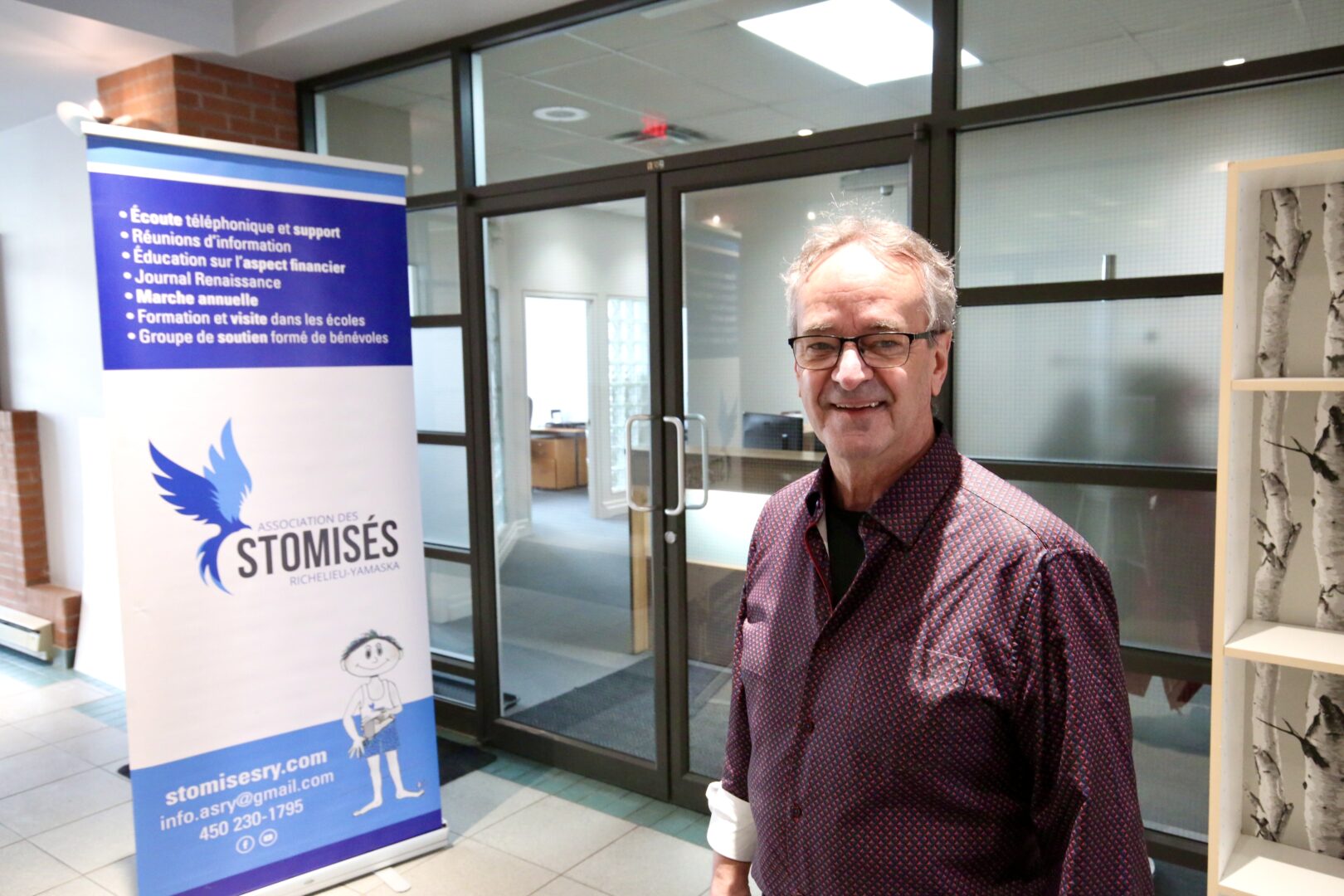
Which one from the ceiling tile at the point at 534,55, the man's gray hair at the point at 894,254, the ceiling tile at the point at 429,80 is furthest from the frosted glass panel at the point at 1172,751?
the ceiling tile at the point at 429,80

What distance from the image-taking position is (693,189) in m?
2.88

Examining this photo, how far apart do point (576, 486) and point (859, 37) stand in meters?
1.77

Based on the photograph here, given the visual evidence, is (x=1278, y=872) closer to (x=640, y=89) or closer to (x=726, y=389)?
(x=726, y=389)

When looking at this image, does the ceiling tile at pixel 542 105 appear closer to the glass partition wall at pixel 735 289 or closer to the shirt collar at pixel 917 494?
the glass partition wall at pixel 735 289

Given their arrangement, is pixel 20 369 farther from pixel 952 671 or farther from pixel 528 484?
pixel 952 671

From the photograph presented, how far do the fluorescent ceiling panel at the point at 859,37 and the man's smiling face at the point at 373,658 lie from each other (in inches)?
84.1

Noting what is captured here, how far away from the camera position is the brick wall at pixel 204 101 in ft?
11.6

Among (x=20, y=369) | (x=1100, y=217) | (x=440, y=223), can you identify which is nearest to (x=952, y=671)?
(x=1100, y=217)

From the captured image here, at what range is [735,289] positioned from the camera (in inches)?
113

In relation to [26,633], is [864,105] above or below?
above

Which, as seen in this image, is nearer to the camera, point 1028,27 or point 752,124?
point 1028,27

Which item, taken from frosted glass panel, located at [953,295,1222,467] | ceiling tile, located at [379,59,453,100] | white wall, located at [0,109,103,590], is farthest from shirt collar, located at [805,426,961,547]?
white wall, located at [0,109,103,590]

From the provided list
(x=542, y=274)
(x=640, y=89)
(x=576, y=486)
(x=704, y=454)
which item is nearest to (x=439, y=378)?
(x=542, y=274)

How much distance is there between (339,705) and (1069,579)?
2280 millimetres
